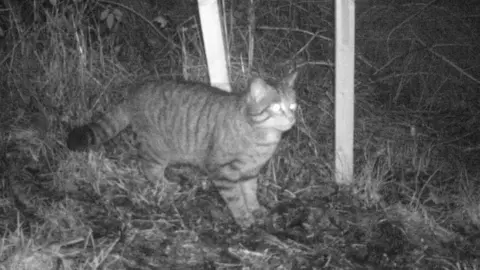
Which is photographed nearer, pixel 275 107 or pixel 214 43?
pixel 275 107

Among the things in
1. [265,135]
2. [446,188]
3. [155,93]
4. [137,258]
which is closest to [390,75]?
[446,188]

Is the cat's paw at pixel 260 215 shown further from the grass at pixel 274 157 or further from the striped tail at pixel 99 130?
the striped tail at pixel 99 130

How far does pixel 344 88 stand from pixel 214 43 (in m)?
0.97

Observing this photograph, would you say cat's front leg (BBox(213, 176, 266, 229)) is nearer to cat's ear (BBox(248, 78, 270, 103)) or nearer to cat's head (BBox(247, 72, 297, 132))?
cat's head (BBox(247, 72, 297, 132))

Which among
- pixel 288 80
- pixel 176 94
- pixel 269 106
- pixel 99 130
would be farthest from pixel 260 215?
pixel 99 130

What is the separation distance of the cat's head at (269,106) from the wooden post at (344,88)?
40 cm

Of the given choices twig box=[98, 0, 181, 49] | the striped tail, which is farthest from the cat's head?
twig box=[98, 0, 181, 49]

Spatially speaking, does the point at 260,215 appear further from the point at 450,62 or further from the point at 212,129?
the point at 450,62

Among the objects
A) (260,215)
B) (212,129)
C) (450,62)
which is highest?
(450,62)

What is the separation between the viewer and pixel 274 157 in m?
3.90

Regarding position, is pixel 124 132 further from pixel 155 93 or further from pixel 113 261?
pixel 113 261

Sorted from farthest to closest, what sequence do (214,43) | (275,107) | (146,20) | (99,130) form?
(146,20), (214,43), (99,130), (275,107)

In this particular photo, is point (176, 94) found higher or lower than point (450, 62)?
lower

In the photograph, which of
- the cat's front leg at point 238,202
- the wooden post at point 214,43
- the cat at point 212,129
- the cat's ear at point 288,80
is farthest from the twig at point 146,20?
the cat's front leg at point 238,202
